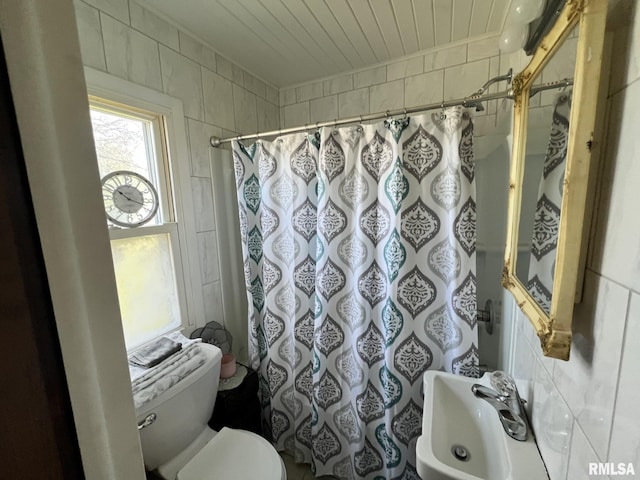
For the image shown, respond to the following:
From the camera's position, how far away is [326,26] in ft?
4.66

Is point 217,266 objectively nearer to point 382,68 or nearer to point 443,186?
point 443,186

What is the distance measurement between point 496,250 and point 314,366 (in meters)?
1.12

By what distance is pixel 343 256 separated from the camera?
1328mm

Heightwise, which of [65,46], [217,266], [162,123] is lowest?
[217,266]

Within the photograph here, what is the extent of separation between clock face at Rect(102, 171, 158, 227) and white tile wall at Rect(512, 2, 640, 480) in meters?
1.58

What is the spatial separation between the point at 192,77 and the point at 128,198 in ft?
2.50

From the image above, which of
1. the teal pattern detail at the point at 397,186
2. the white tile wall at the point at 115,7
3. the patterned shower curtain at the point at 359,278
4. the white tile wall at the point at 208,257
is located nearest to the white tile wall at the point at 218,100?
the patterned shower curtain at the point at 359,278

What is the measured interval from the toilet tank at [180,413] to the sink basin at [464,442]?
0.92 m

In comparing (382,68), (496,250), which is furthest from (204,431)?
(382,68)

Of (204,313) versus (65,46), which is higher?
(65,46)

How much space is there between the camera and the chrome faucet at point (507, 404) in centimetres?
79

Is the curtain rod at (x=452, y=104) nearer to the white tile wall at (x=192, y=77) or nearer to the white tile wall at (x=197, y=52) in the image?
the white tile wall at (x=192, y=77)

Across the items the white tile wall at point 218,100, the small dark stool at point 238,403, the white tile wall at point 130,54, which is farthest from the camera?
the white tile wall at point 218,100

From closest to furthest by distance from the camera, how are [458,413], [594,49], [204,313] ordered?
1. [594,49]
2. [458,413]
3. [204,313]
